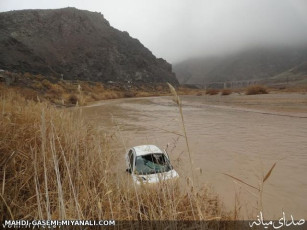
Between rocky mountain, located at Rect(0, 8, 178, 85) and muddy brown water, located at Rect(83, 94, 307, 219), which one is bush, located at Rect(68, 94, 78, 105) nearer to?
muddy brown water, located at Rect(83, 94, 307, 219)

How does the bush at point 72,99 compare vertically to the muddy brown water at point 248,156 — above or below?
above

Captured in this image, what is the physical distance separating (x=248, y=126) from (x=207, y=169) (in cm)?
823

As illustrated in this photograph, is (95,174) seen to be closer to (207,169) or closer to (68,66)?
(207,169)

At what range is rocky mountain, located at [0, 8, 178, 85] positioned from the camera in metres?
86.8

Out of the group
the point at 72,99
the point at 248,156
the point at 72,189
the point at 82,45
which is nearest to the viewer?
the point at 72,189

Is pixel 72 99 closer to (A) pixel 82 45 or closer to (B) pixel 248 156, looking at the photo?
(B) pixel 248 156

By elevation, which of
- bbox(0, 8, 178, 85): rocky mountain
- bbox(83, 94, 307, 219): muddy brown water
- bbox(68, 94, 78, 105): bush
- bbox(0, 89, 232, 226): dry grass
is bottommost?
bbox(83, 94, 307, 219): muddy brown water

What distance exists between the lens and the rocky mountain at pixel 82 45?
285 ft

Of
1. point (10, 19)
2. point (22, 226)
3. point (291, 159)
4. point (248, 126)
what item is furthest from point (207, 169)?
point (10, 19)

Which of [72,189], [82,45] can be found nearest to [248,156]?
[72,189]

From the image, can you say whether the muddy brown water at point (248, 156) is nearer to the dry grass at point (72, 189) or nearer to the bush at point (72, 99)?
the dry grass at point (72, 189)

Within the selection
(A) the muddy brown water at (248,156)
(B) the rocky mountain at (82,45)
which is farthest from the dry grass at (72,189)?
(B) the rocky mountain at (82,45)

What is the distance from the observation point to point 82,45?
326 ft

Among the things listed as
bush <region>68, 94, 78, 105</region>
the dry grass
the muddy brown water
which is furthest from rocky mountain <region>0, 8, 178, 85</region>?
the dry grass
